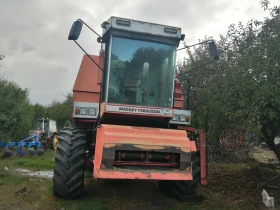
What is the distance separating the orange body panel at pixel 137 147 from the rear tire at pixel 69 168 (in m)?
0.52

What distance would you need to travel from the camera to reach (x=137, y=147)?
544 centimetres

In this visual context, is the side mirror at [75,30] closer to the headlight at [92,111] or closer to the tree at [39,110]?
the headlight at [92,111]

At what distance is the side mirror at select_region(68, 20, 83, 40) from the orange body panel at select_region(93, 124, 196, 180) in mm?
1620

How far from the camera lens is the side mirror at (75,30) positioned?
5.62m

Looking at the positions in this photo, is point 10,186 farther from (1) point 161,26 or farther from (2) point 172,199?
(1) point 161,26

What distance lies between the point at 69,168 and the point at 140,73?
2.17 metres

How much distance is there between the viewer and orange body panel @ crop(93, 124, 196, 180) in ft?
17.3

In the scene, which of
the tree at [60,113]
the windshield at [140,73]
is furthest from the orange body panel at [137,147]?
the tree at [60,113]

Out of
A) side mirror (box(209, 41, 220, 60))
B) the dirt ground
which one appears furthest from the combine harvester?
side mirror (box(209, 41, 220, 60))

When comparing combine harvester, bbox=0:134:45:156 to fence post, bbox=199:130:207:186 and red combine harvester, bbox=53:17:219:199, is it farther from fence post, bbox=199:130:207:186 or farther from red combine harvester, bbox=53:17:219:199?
fence post, bbox=199:130:207:186

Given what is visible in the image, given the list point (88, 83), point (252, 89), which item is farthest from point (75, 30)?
point (252, 89)

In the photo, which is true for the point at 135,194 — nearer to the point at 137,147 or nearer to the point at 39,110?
the point at 137,147

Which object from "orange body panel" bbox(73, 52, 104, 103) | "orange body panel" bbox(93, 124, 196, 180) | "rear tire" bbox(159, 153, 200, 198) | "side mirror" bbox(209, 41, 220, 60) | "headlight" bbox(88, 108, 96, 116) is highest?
"side mirror" bbox(209, 41, 220, 60)

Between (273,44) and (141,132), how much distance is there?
2.86 m
